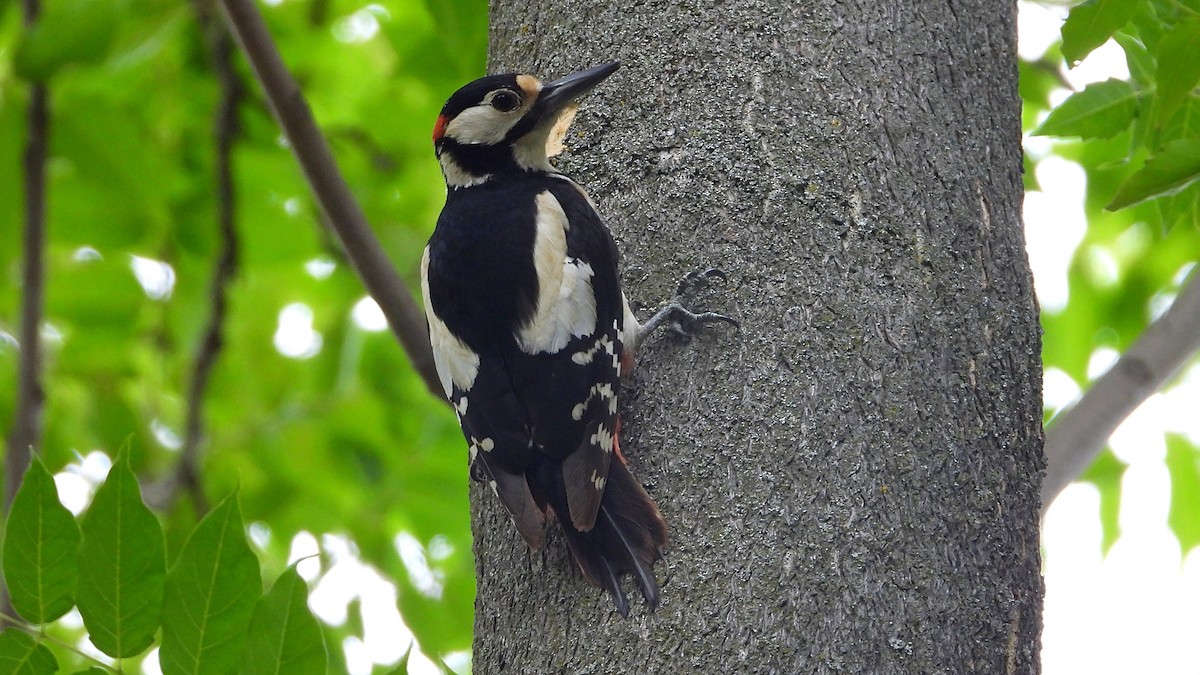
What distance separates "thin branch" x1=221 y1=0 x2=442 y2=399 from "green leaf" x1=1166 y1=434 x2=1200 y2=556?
231cm

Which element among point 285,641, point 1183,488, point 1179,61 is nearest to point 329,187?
point 285,641

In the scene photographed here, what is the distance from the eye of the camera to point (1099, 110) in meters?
2.17

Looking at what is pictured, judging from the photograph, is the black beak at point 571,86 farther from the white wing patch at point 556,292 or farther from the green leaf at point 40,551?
the green leaf at point 40,551

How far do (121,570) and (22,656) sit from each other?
185 millimetres

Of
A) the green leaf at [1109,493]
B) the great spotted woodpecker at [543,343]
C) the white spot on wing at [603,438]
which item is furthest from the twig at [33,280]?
the green leaf at [1109,493]

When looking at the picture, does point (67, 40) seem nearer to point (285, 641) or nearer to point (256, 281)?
point (256, 281)

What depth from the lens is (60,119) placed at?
334cm

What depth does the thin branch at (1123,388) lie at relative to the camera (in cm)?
249

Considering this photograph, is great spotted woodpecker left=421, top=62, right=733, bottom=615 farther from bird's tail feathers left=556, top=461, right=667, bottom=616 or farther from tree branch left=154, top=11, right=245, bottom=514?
tree branch left=154, top=11, right=245, bottom=514

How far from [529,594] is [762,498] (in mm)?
410

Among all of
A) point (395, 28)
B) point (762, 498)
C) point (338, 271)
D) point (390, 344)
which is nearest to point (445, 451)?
point (390, 344)

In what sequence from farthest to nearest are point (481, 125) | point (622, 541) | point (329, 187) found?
point (481, 125), point (329, 187), point (622, 541)

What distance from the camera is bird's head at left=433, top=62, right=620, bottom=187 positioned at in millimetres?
2236

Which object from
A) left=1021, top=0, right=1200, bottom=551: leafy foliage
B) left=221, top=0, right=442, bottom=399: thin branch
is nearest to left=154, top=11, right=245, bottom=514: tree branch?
left=221, top=0, right=442, bottom=399: thin branch
